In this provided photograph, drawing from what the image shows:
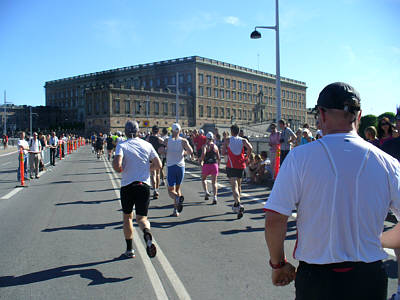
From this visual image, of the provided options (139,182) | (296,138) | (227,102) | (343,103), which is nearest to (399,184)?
(343,103)

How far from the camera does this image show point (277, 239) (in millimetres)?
Result: 2064

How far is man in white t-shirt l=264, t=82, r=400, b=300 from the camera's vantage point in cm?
196

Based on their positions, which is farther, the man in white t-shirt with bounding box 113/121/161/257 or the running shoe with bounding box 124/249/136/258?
the running shoe with bounding box 124/249/136/258

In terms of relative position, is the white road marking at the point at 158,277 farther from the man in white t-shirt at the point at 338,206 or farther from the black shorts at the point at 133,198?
the man in white t-shirt at the point at 338,206

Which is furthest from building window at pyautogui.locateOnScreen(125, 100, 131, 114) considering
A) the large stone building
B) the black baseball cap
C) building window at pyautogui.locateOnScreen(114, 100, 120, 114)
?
the black baseball cap

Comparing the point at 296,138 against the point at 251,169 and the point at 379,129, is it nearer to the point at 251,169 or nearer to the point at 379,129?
the point at 251,169

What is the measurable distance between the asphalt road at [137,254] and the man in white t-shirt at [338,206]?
7.13 ft

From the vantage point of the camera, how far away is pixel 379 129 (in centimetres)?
669

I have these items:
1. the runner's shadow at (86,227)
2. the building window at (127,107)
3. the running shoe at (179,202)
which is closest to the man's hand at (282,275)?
the runner's shadow at (86,227)

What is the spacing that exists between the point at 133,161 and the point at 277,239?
140 inches

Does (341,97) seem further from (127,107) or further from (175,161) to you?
(127,107)

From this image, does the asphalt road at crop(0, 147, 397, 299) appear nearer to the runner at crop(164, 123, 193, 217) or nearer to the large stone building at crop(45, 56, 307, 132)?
the runner at crop(164, 123, 193, 217)

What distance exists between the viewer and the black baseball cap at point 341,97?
2.06m

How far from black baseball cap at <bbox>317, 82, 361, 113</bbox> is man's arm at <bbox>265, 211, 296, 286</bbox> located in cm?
→ 70
